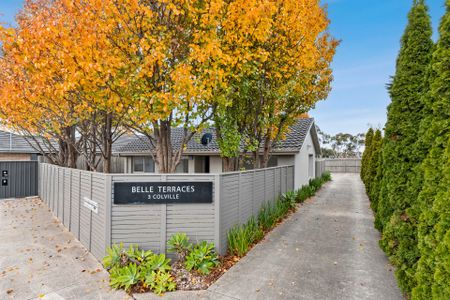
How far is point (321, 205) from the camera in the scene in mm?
11703

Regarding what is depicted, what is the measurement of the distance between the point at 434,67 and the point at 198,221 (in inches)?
187

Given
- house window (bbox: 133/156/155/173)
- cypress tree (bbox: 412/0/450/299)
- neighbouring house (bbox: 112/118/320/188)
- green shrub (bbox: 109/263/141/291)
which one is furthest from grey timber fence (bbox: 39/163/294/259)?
house window (bbox: 133/156/155/173)

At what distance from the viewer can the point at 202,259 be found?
5031mm

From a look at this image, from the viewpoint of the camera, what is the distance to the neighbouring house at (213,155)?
528 inches

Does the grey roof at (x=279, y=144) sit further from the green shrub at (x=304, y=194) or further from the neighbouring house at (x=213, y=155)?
the green shrub at (x=304, y=194)

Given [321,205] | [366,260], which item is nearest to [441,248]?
[366,260]

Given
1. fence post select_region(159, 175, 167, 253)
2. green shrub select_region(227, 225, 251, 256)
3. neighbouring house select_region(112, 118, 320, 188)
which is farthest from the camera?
neighbouring house select_region(112, 118, 320, 188)

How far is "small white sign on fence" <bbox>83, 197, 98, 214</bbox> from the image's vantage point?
5648 millimetres

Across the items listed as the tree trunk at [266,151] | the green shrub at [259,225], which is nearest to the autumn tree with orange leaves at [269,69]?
the tree trunk at [266,151]

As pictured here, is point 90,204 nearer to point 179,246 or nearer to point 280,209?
point 179,246

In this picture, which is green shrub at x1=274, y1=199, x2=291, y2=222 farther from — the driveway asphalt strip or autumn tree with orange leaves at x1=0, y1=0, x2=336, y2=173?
autumn tree with orange leaves at x1=0, y1=0, x2=336, y2=173

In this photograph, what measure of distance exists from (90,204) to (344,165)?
34.8 m

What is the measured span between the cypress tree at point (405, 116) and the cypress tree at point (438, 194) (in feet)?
3.66

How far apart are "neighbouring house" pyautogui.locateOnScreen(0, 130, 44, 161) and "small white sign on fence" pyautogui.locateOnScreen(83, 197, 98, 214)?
14982 millimetres
